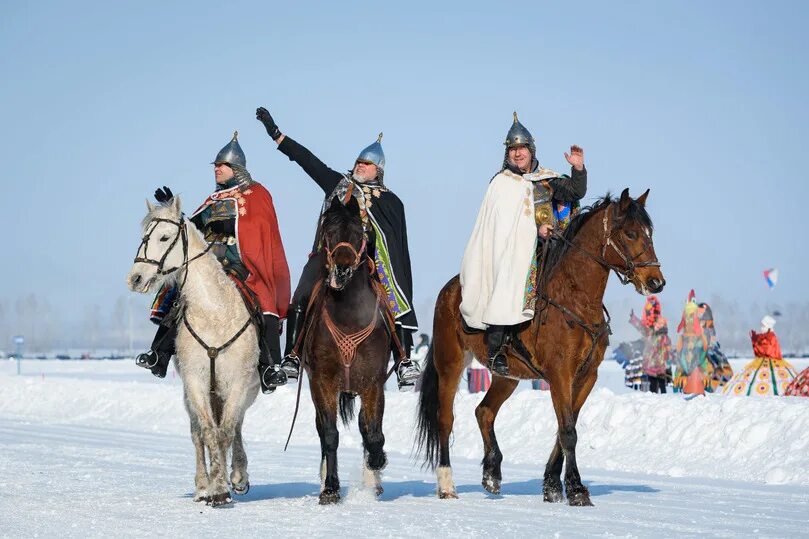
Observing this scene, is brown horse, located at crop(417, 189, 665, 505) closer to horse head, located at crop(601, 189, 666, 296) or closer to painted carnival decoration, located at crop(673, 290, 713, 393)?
horse head, located at crop(601, 189, 666, 296)

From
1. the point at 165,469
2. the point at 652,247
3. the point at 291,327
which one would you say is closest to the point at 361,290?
the point at 291,327

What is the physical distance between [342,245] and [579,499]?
3.34 metres

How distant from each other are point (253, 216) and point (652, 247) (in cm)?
428

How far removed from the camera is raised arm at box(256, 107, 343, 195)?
1303 cm

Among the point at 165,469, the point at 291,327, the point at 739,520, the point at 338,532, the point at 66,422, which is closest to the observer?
the point at 338,532

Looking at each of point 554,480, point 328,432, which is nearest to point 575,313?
point 554,480

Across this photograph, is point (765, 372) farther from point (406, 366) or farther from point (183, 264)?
point (183, 264)

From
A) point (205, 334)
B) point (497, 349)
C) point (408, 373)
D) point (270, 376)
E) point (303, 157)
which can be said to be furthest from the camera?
point (303, 157)

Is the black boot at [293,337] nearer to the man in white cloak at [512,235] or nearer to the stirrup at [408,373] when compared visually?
the stirrup at [408,373]

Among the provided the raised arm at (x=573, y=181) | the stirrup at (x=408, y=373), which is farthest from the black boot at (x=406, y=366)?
the raised arm at (x=573, y=181)

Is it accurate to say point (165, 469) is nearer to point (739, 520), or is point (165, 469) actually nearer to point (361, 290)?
point (361, 290)

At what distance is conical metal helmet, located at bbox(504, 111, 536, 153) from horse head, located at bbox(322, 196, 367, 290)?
2235mm

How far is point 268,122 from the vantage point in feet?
44.1

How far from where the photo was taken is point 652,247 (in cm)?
1141
